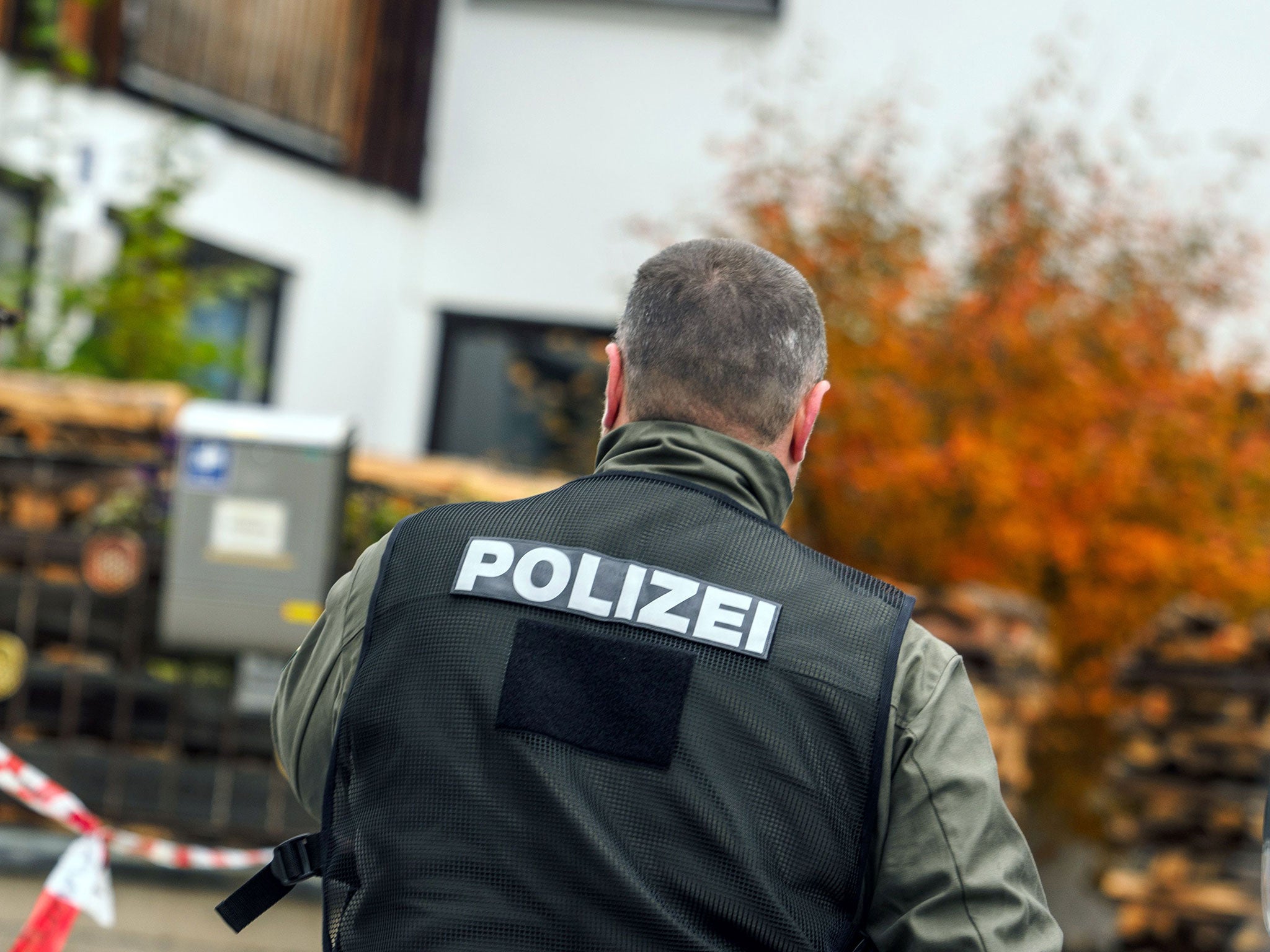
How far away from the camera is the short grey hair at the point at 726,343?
1.97m

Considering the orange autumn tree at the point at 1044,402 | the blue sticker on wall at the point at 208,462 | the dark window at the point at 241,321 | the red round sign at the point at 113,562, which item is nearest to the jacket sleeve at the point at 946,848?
the blue sticker on wall at the point at 208,462

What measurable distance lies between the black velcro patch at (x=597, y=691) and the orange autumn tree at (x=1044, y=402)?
546 cm

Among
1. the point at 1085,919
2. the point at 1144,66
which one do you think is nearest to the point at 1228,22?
the point at 1144,66

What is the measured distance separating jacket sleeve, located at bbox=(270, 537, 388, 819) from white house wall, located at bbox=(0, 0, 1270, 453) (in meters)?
7.92

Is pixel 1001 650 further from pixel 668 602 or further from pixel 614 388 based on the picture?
pixel 668 602

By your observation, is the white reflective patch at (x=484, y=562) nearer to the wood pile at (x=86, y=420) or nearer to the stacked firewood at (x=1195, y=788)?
the wood pile at (x=86, y=420)

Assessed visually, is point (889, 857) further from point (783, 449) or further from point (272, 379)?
point (272, 379)

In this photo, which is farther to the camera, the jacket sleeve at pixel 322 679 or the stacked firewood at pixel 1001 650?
the stacked firewood at pixel 1001 650

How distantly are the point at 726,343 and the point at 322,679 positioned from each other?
70cm

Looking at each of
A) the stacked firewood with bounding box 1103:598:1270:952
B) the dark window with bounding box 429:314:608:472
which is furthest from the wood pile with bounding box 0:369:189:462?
the dark window with bounding box 429:314:608:472

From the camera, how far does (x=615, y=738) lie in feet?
5.81

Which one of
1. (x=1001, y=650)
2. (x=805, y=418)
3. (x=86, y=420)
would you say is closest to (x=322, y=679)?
(x=805, y=418)

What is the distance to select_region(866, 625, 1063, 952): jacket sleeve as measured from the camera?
1.73 metres

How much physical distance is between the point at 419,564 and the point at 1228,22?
9.86 m
